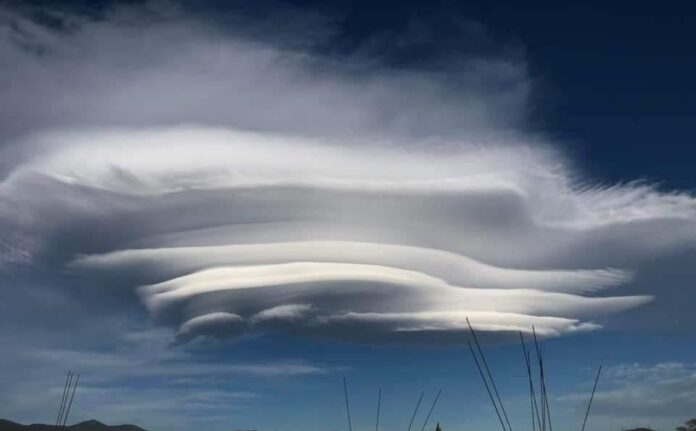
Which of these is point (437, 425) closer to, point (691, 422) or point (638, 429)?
point (638, 429)

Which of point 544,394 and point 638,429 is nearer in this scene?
point 544,394

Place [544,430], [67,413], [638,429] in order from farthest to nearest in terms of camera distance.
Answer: [638,429] → [67,413] → [544,430]

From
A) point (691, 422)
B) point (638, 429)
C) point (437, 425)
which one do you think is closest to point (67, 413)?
point (437, 425)

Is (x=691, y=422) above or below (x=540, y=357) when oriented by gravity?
above

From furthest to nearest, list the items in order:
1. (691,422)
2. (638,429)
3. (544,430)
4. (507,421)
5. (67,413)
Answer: (691,422) < (638,429) < (67,413) < (544,430) < (507,421)

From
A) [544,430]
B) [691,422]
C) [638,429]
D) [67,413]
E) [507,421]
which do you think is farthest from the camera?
[691,422]

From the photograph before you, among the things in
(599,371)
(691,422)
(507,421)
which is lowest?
(507,421)

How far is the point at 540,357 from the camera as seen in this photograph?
25484 mm

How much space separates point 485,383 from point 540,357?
2.89 m

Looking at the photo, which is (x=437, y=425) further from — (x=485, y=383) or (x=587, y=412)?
(x=587, y=412)

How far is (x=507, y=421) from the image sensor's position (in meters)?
23.2

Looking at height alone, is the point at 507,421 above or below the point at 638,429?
below

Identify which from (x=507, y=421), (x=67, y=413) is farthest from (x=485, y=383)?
(x=67, y=413)

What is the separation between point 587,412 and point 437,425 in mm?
4751
